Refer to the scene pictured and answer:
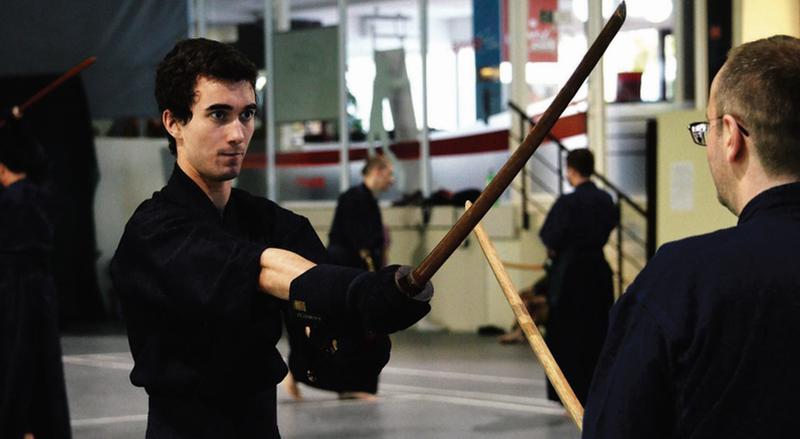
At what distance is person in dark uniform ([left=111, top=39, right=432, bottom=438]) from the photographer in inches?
88.2

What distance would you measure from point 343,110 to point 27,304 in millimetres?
8181

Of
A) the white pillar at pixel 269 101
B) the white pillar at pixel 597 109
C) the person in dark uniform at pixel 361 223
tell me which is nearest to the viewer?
the person in dark uniform at pixel 361 223

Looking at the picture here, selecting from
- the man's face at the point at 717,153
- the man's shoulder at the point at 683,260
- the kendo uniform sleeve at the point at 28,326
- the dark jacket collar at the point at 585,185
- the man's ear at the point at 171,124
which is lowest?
the kendo uniform sleeve at the point at 28,326

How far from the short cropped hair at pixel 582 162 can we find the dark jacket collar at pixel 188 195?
5357 millimetres

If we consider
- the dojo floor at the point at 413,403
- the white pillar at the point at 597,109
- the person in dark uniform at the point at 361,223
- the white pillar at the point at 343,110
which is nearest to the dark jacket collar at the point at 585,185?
the dojo floor at the point at 413,403

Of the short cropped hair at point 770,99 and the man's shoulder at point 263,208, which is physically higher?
the short cropped hair at point 770,99

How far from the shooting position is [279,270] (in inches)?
85.9

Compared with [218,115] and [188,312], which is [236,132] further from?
[188,312]

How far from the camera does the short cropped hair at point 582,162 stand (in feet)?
25.4

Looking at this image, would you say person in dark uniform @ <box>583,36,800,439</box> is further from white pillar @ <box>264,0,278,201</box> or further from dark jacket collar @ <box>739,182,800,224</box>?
white pillar @ <box>264,0,278,201</box>

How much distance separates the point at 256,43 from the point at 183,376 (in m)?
12.5

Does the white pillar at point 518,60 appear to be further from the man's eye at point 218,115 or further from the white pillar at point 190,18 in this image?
the man's eye at point 218,115

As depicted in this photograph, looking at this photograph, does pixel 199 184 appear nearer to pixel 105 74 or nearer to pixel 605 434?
pixel 605 434

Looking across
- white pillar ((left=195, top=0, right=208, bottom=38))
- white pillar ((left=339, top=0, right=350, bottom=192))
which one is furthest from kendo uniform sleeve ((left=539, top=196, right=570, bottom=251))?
white pillar ((left=195, top=0, right=208, bottom=38))
